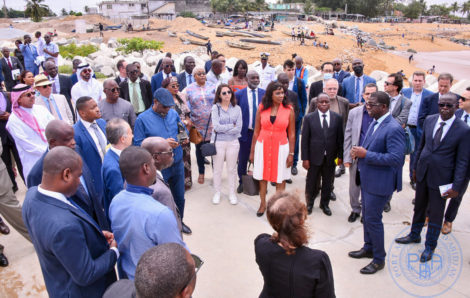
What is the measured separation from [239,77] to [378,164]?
11.0 ft

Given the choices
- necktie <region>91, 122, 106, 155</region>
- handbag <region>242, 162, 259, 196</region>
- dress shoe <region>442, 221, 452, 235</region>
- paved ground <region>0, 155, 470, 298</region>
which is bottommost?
paved ground <region>0, 155, 470, 298</region>

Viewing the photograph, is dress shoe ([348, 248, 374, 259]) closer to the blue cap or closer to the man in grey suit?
the man in grey suit

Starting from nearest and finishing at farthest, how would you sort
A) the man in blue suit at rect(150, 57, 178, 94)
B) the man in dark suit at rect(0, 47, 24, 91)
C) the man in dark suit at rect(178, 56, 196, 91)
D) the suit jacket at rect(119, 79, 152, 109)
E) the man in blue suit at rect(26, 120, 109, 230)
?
1. the man in blue suit at rect(26, 120, 109, 230)
2. the suit jacket at rect(119, 79, 152, 109)
3. the man in blue suit at rect(150, 57, 178, 94)
4. the man in dark suit at rect(178, 56, 196, 91)
5. the man in dark suit at rect(0, 47, 24, 91)

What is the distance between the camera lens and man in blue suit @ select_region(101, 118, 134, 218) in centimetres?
292

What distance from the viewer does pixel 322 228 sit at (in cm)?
454

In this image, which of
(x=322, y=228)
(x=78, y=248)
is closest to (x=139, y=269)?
(x=78, y=248)

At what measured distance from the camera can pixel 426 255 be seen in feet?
12.3

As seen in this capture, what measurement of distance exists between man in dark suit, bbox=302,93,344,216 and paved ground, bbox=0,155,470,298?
2.18 feet

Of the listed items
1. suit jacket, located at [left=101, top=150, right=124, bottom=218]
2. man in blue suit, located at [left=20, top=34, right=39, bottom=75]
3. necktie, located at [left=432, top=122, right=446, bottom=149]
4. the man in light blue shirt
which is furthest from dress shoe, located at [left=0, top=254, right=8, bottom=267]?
man in blue suit, located at [left=20, top=34, right=39, bottom=75]

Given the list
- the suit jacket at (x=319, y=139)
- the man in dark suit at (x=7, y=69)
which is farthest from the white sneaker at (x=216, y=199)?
the man in dark suit at (x=7, y=69)

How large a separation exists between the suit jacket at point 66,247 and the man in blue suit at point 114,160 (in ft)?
2.63

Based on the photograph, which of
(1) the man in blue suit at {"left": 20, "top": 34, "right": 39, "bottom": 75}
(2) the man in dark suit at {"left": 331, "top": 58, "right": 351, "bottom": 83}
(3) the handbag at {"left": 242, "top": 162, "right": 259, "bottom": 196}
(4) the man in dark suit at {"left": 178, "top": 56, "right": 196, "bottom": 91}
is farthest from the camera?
(1) the man in blue suit at {"left": 20, "top": 34, "right": 39, "bottom": 75}

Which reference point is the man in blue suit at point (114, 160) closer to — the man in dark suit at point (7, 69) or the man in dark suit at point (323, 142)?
the man in dark suit at point (323, 142)

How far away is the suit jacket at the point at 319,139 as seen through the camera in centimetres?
459
